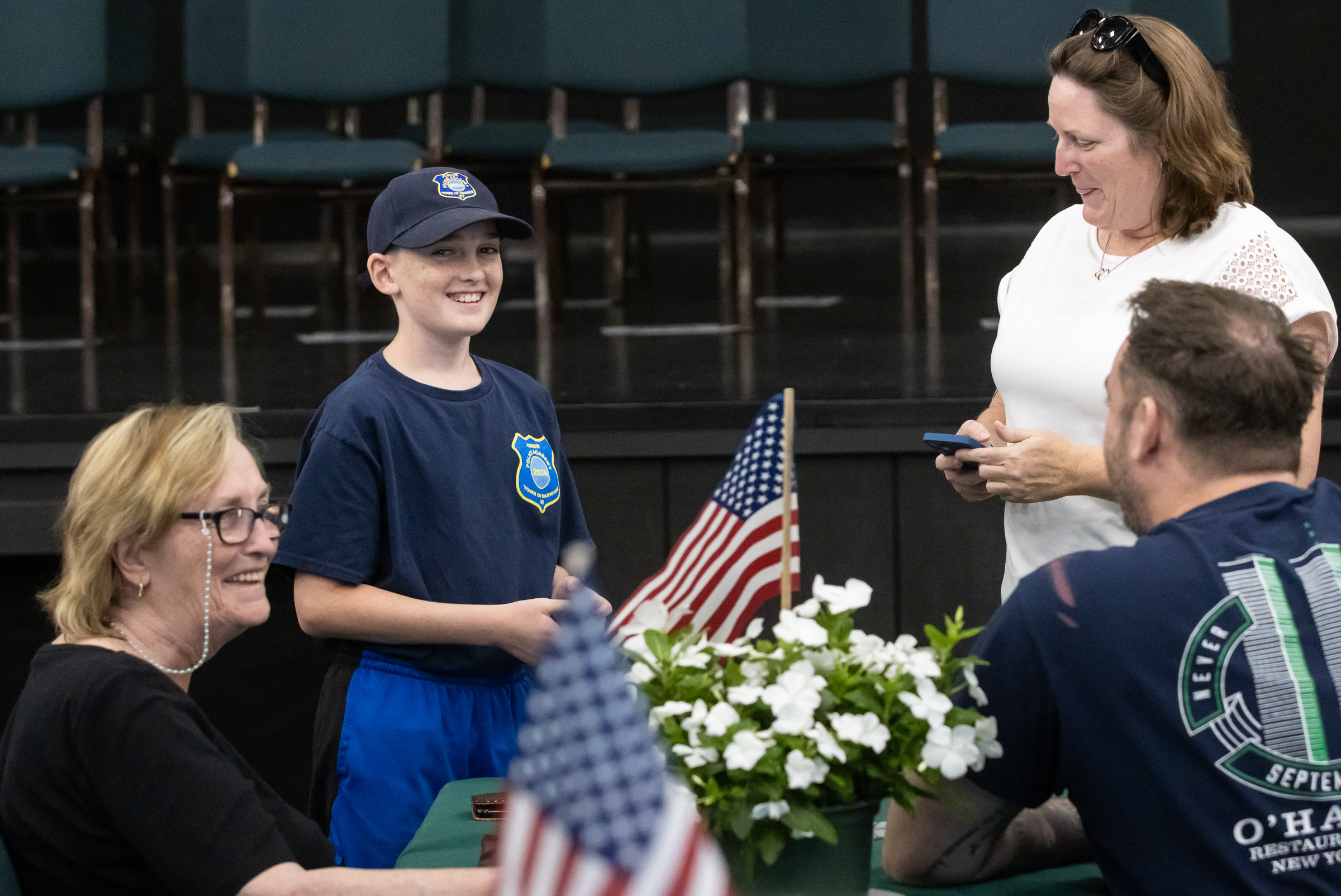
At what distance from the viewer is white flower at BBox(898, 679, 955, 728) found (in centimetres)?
127

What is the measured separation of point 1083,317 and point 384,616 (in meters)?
1.01

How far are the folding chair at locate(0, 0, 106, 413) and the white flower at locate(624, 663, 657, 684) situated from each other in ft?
14.8

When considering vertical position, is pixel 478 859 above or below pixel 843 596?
below

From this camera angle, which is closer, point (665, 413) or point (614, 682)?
point (614, 682)

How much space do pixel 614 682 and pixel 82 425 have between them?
3.07 m

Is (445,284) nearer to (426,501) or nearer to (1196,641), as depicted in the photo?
(426,501)

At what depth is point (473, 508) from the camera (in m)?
2.03

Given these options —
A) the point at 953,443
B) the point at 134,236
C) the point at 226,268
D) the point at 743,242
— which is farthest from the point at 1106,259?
the point at 134,236

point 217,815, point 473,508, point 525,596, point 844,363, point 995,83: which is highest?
point 995,83

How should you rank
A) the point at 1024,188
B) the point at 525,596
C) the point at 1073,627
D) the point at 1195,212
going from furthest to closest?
the point at 1024,188 < the point at 525,596 < the point at 1195,212 < the point at 1073,627

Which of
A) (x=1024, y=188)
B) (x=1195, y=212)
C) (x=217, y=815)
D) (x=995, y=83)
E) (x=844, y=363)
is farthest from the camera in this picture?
(x=1024, y=188)

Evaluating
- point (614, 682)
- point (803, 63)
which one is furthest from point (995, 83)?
point (614, 682)

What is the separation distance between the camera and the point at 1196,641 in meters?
1.24

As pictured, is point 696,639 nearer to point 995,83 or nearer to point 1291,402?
point 1291,402
